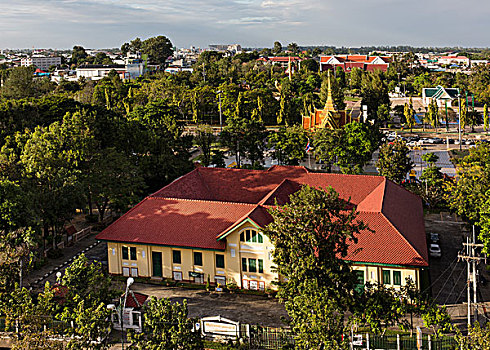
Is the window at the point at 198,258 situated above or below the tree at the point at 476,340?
below

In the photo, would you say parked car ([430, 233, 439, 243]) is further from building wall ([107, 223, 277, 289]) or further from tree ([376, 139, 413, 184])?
building wall ([107, 223, 277, 289])

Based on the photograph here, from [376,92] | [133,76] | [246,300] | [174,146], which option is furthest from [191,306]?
[133,76]

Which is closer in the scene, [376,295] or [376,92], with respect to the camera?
[376,295]

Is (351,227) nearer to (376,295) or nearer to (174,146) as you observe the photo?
(376,295)

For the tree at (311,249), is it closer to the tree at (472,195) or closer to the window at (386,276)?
the window at (386,276)

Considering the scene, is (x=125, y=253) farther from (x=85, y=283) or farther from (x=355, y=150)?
(x=355, y=150)

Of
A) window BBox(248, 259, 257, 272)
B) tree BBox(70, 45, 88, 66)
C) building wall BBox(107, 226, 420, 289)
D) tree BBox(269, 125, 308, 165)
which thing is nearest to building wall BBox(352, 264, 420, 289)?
building wall BBox(107, 226, 420, 289)

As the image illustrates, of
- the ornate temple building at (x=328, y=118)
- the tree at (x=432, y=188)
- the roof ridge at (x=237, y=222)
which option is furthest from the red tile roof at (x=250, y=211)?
the ornate temple building at (x=328, y=118)
